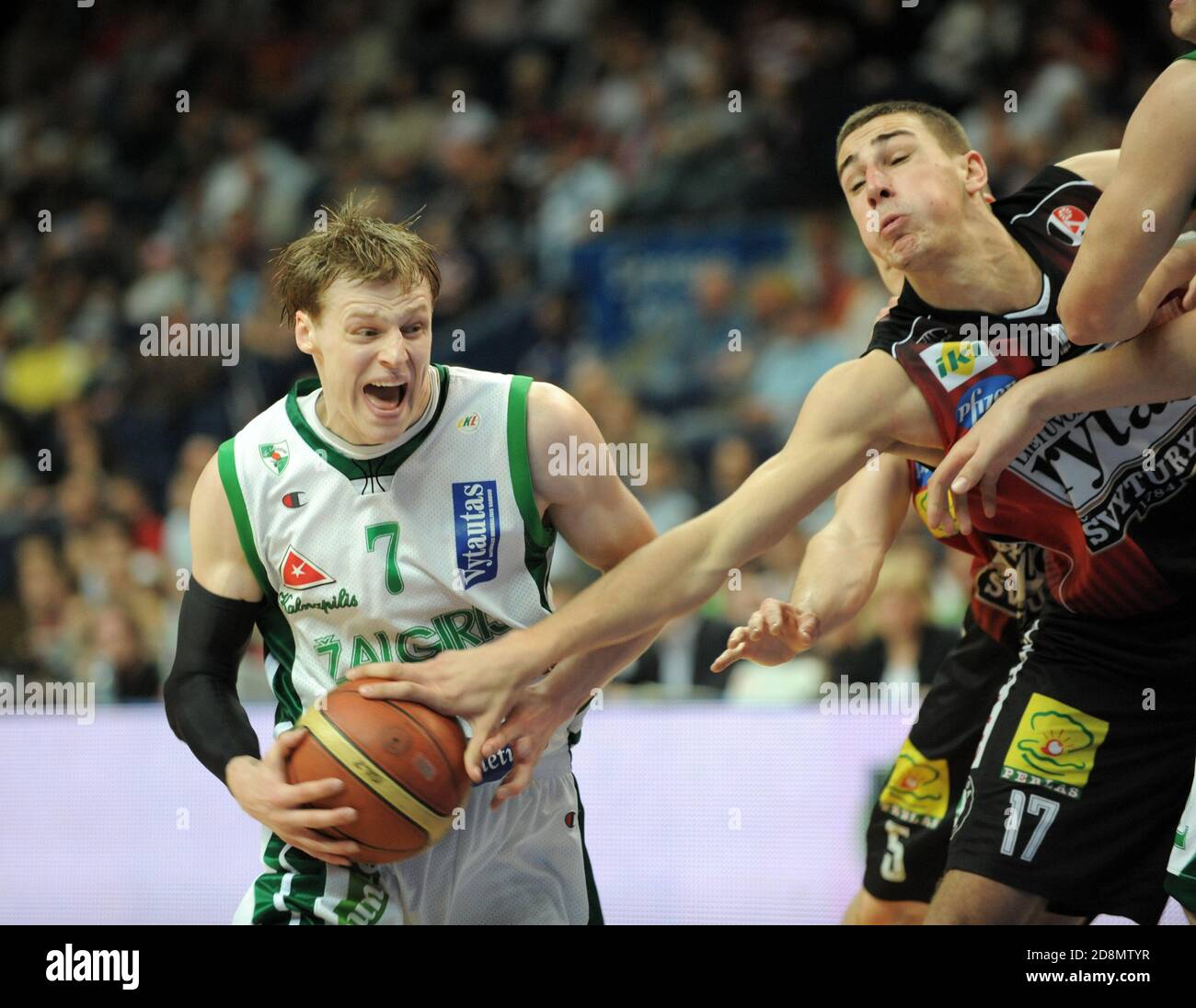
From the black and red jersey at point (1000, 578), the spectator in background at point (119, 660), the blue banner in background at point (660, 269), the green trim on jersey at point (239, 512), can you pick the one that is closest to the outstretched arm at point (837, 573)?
the black and red jersey at point (1000, 578)

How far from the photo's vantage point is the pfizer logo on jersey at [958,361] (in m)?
3.17

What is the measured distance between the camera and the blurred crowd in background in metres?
7.38

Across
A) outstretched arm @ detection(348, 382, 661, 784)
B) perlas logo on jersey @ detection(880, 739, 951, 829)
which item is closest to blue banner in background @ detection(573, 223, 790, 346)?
perlas logo on jersey @ detection(880, 739, 951, 829)

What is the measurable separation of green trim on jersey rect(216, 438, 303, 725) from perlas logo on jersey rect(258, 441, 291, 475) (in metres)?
0.06

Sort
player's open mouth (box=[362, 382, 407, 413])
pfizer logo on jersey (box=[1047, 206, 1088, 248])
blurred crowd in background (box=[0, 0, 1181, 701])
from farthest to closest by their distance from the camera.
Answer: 1. blurred crowd in background (box=[0, 0, 1181, 701])
2. pfizer logo on jersey (box=[1047, 206, 1088, 248])
3. player's open mouth (box=[362, 382, 407, 413])

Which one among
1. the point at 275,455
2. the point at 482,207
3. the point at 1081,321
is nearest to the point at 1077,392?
the point at 1081,321

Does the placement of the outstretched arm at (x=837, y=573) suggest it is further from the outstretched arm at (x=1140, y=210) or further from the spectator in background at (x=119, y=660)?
Result: the spectator in background at (x=119, y=660)

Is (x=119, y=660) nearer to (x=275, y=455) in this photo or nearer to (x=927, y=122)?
(x=275, y=455)

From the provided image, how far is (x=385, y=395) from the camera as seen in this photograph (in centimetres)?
318

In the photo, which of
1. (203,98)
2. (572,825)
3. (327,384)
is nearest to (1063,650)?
(572,825)

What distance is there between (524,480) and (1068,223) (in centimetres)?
137

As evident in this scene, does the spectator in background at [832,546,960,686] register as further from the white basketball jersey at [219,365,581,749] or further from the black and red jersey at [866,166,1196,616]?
the white basketball jersey at [219,365,581,749]

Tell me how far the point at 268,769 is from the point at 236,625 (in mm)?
395

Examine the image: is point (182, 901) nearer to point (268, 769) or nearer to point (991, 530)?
point (268, 769)
